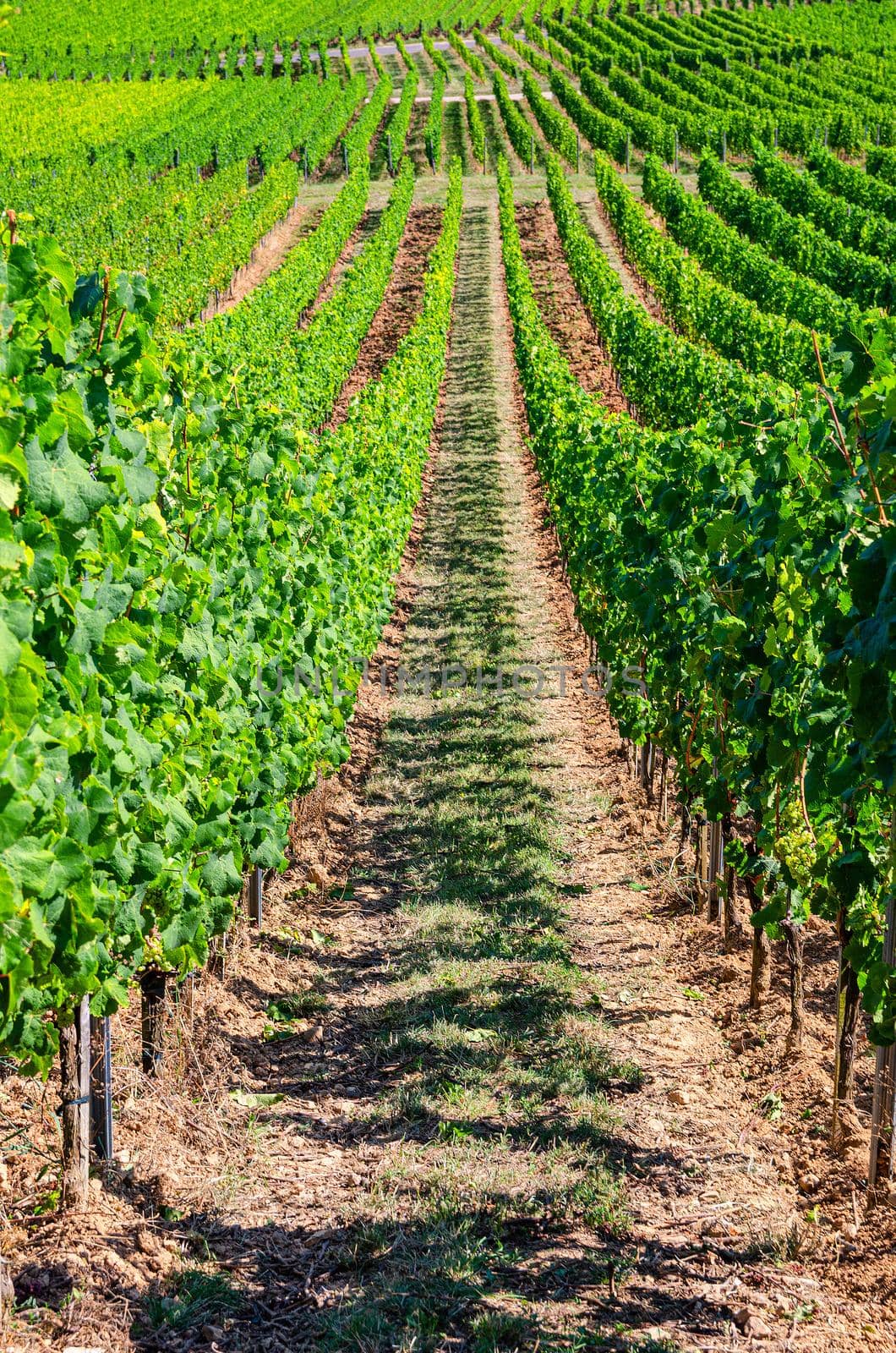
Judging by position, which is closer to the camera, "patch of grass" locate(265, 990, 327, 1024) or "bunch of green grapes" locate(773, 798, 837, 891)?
"bunch of green grapes" locate(773, 798, 837, 891)

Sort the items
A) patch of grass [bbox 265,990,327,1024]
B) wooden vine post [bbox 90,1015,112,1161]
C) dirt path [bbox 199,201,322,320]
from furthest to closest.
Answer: dirt path [bbox 199,201,322,320]
patch of grass [bbox 265,990,327,1024]
wooden vine post [bbox 90,1015,112,1161]

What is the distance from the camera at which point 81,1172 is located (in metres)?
4.32

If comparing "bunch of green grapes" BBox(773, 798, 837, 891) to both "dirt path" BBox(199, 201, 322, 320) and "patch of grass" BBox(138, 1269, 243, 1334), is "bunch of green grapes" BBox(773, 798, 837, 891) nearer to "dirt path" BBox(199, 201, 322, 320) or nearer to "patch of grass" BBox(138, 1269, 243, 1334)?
"patch of grass" BBox(138, 1269, 243, 1334)

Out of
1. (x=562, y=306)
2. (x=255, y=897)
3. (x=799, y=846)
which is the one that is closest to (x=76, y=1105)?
(x=255, y=897)

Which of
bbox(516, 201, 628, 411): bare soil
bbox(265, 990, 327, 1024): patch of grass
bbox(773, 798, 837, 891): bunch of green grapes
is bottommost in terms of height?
bbox(265, 990, 327, 1024): patch of grass

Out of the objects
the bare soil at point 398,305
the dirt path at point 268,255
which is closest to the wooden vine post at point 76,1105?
the bare soil at point 398,305

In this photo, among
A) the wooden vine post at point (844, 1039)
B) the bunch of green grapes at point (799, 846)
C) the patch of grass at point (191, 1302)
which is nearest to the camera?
the patch of grass at point (191, 1302)

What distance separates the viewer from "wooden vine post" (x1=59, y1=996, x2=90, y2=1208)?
4301 mm

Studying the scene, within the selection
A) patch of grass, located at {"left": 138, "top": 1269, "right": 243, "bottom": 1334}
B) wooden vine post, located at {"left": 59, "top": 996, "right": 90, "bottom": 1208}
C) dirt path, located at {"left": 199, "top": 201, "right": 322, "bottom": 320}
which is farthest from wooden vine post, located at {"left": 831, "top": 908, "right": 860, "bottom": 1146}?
dirt path, located at {"left": 199, "top": 201, "right": 322, "bottom": 320}

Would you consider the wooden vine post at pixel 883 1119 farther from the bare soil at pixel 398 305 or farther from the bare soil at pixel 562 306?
the bare soil at pixel 562 306

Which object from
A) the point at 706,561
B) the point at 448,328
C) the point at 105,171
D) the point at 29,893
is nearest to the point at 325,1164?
the point at 29,893

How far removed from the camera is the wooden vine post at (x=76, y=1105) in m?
4.30

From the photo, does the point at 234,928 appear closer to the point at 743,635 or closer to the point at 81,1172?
the point at 81,1172

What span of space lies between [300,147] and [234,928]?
49487 mm
